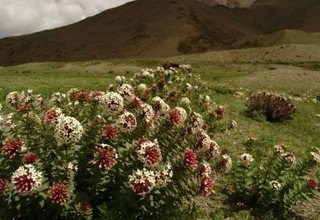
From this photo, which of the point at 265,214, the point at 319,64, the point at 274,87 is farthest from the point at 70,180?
the point at 319,64

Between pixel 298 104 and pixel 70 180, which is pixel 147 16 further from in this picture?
pixel 70 180

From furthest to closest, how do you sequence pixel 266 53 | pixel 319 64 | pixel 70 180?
pixel 266 53
pixel 319 64
pixel 70 180

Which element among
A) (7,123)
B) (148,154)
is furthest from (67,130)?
(7,123)

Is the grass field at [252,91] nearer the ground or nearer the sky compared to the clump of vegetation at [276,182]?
nearer the ground

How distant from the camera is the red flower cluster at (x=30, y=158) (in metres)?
6.12

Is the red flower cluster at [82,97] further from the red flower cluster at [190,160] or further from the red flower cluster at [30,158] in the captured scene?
the red flower cluster at [190,160]

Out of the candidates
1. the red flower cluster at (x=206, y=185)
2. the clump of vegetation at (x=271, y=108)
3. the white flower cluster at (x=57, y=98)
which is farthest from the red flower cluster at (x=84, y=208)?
the clump of vegetation at (x=271, y=108)

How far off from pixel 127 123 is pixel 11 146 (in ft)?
4.99

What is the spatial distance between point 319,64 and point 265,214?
4673 centimetres

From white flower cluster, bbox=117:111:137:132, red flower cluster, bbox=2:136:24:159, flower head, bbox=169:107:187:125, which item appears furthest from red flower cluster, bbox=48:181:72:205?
flower head, bbox=169:107:187:125

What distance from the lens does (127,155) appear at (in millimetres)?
6668

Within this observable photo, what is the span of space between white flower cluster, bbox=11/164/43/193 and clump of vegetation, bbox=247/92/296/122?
46.7ft

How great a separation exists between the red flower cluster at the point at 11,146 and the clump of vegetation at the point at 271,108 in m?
13.8

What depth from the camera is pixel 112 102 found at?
679 cm
